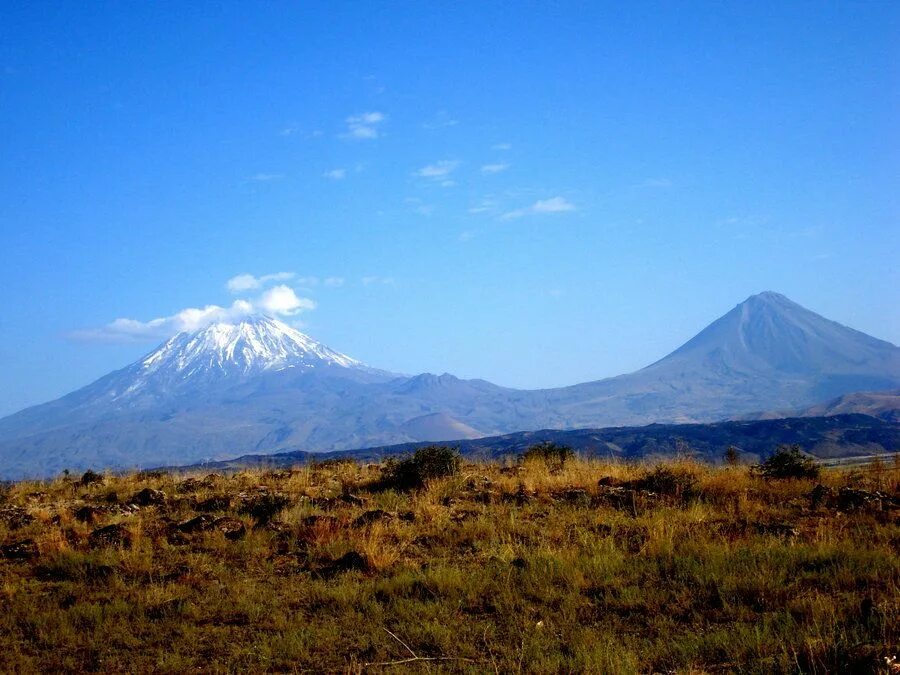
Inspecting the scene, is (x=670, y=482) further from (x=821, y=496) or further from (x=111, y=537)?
(x=111, y=537)

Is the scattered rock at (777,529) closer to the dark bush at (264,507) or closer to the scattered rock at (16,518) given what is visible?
the dark bush at (264,507)

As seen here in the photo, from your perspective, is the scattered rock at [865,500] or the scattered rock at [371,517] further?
the scattered rock at [371,517]

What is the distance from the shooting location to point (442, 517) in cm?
1204

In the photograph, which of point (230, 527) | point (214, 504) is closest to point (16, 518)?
point (214, 504)

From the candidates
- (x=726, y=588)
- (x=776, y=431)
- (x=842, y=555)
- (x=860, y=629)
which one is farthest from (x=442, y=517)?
(x=776, y=431)

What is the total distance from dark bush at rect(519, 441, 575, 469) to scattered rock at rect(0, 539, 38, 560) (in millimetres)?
11489

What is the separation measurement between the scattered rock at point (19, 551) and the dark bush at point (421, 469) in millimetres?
6877

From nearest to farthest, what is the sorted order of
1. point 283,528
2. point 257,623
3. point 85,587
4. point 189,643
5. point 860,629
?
point 860,629 → point 189,643 → point 257,623 → point 85,587 → point 283,528

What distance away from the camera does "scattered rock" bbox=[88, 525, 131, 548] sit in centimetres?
1097

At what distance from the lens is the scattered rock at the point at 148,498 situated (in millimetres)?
14055

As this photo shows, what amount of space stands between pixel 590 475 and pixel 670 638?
27.8 feet

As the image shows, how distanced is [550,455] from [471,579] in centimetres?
1088

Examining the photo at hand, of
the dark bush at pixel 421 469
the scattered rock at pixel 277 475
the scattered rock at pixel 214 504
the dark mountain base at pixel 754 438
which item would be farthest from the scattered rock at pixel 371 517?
the dark mountain base at pixel 754 438

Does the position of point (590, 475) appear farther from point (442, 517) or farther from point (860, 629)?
point (860, 629)
